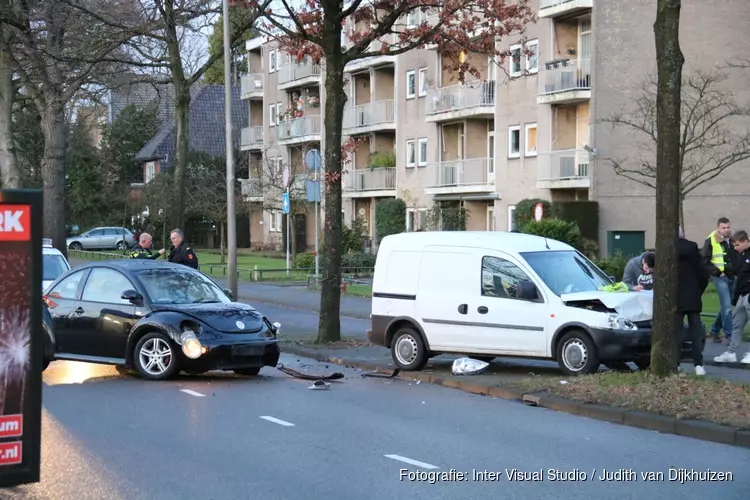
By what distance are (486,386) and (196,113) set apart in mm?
68830

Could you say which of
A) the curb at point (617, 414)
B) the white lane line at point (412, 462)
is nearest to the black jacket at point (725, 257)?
the curb at point (617, 414)

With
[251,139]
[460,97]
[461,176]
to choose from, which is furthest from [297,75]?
[461,176]

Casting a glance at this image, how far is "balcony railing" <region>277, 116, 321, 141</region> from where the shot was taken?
60.6 m

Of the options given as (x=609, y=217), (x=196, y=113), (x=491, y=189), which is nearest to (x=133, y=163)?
(x=196, y=113)

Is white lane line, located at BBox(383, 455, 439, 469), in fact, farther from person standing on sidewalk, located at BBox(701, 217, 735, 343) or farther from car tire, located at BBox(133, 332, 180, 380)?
person standing on sidewalk, located at BBox(701, 217, 735, 343)

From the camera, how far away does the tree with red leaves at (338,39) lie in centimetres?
1878

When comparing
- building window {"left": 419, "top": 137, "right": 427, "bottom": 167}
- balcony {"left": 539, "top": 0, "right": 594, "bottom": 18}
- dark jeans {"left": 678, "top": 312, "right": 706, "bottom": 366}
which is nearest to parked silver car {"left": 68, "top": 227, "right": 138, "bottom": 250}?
building window {"left": 419, "top": 137, "right": 427, "bottom": 167}

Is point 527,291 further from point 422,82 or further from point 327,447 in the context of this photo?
point 422,82

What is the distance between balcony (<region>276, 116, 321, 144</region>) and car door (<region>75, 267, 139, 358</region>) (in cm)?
4548

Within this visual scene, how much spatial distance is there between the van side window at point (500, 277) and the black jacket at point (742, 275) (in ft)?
11.0

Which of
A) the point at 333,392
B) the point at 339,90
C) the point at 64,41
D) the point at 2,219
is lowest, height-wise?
the point at 333,392

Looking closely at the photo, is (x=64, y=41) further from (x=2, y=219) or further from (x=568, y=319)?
(x=2, y=219)

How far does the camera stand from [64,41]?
28000mm

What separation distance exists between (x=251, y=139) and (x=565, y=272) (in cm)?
5511
